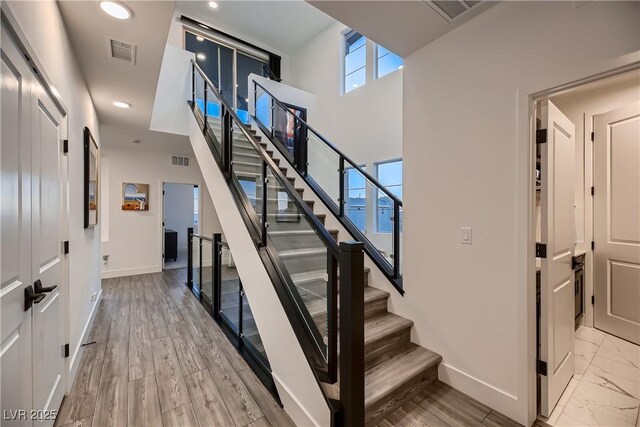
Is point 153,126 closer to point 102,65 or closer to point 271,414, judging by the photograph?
point 102,65

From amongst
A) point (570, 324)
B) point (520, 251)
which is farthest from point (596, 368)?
point (520, 251)

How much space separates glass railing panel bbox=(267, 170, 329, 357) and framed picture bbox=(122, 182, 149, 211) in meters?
5.08

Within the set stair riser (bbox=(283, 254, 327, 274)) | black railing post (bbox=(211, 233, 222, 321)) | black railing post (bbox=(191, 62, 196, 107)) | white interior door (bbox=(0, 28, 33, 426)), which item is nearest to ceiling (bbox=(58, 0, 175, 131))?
white interior door (bbox=(0, 28, 33, 426))

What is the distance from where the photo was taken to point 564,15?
5.16 feet

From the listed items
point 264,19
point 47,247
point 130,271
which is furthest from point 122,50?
point 264,19

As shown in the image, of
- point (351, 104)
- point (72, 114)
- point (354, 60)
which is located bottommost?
point (72, 114)

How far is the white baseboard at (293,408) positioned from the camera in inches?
66.6

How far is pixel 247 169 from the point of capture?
2809mm

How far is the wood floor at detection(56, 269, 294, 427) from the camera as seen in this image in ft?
6.10

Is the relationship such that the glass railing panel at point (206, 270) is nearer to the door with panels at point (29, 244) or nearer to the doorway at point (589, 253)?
the door with panels at point (29, 244)

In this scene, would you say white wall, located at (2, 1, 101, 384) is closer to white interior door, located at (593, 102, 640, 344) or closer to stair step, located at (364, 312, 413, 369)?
stair step, located at (364, 312, 413, 369)

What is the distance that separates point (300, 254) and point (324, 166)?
230 cm

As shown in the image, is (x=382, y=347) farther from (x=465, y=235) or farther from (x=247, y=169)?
(x=247, y=169)

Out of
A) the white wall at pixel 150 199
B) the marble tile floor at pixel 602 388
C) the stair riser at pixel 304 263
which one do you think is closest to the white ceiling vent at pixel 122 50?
the stair riser at pixel 304 263
